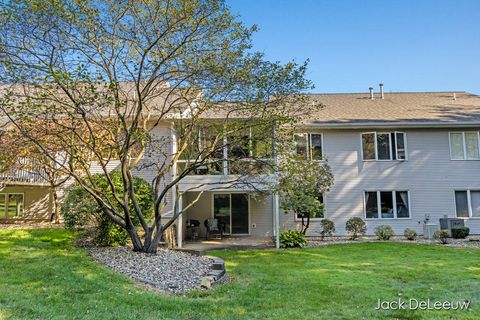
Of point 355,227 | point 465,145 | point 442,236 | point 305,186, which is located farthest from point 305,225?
point 465,145

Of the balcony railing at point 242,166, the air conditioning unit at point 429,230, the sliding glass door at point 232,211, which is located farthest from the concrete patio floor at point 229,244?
the air conditioning unit at point 429,230

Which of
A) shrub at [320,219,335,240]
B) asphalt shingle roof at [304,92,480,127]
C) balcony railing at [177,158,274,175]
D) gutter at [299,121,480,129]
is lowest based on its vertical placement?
shrub at [320,219,335,240]

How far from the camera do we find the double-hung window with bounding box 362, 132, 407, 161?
16125 mm

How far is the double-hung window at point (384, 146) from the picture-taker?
16.1 m

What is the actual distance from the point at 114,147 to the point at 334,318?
6.76m

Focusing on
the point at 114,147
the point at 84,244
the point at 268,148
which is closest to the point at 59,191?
the point at 84,244

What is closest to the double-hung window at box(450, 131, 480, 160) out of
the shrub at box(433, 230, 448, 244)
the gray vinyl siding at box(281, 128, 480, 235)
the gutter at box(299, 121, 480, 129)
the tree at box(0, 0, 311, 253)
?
the gray vinyl siding at box(281, 128, 480, 235)

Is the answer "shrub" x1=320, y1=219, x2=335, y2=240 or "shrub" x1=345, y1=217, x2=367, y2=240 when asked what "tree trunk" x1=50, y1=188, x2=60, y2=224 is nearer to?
"shrub" x1=320, y1=219, x2=335, y2=240

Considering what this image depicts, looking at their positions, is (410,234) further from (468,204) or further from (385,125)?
(385,125)

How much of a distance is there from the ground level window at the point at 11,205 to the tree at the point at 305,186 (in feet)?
→ 41.2

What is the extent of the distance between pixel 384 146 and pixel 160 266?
12475 millimetres

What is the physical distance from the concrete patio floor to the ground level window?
862 centimetres

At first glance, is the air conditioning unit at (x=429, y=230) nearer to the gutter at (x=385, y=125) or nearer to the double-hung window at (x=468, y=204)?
the double-hung window at (x=468, y=204)

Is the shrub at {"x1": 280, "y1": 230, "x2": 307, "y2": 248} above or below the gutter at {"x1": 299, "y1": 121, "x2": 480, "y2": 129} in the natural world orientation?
below
